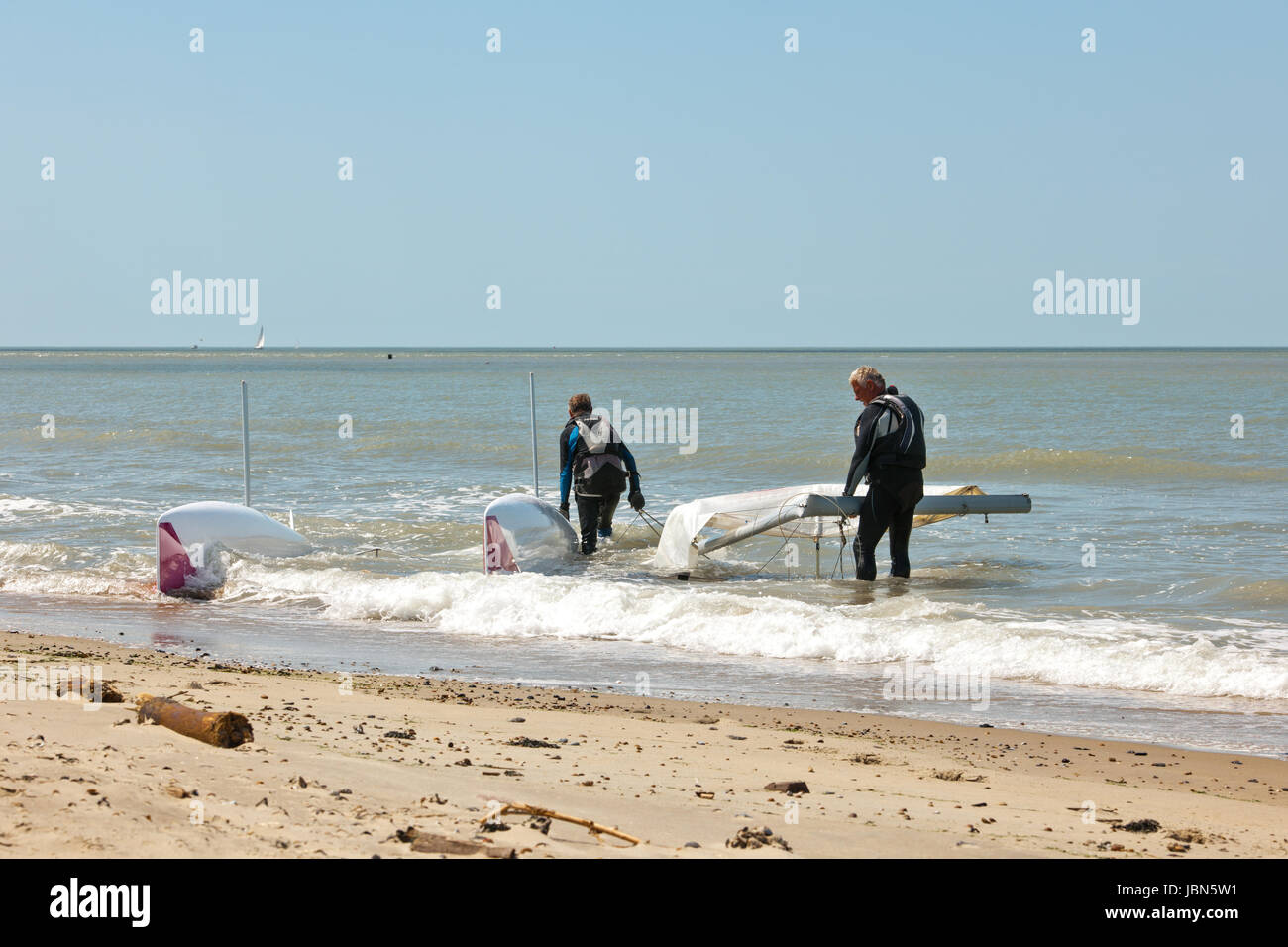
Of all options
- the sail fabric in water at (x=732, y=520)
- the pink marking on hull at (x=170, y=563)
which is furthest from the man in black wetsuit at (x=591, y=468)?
the pink marking on hull at (x=170, y=563)

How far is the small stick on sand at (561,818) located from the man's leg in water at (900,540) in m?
7.15

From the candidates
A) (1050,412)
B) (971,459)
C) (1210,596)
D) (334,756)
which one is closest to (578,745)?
(334,756)

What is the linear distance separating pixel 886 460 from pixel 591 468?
10.0ft

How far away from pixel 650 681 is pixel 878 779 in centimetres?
281

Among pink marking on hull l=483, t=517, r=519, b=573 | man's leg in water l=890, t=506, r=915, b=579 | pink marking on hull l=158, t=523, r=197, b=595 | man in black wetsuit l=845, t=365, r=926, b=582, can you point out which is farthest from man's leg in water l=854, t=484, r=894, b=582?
pink marking on hull l=158, t=523, r=197, b=595

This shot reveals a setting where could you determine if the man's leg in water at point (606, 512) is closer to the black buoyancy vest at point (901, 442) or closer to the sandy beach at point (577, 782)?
the black buoyancy vest at point (901, 442)

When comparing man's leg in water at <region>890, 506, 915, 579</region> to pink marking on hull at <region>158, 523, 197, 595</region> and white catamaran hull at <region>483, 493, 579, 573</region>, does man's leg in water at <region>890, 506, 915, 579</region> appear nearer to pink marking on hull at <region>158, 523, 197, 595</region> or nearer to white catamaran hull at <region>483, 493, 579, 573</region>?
white catamaran hull at <region>483, 493, 579, 573</region>

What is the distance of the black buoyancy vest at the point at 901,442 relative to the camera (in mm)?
9891

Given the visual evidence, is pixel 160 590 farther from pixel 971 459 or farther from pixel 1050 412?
pixel 1050 412

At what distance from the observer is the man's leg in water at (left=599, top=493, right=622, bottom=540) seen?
39.0 feet

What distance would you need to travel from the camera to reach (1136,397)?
4216 cm

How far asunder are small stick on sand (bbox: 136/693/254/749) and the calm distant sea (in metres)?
3.10
